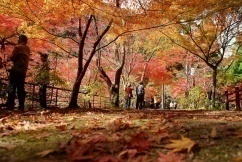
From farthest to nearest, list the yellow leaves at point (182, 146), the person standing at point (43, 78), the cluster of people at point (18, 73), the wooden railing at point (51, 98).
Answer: the wooden railing at point (51, 98), the person standing at point (43, 78), the cluster of people at point (18, 73), the yellow leaves at point (182, 146)

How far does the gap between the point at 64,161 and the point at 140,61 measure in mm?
21005

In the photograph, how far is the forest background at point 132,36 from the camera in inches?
368

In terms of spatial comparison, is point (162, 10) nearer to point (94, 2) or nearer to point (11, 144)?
point (94, 2)

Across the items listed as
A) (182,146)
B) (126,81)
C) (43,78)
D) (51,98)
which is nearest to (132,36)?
(126,81)

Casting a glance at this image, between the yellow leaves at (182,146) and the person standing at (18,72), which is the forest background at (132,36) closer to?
the person standing at (18,72)

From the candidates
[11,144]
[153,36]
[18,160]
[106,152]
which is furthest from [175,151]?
[153,36]

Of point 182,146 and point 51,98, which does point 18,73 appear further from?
point 182,146

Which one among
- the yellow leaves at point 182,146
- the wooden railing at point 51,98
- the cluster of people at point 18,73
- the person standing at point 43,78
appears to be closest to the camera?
the yellow leaves at point 182,146

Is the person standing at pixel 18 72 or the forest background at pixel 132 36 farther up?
the forest background at pixel 132 36

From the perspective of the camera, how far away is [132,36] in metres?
20.6

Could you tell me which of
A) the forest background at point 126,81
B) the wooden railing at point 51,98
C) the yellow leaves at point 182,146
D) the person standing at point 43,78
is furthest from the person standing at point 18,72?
the yellow leaves at point 182,146

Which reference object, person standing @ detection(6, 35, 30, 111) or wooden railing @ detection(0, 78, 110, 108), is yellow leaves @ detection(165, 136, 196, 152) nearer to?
person standing @ detection(6, 35, 30, 111)

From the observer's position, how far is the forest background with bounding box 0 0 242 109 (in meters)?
9.36

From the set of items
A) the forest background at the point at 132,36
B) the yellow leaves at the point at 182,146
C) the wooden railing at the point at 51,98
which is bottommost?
the yellow leaves at the point at 182,146
